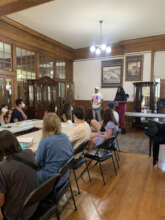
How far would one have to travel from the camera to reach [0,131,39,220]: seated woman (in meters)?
1.08

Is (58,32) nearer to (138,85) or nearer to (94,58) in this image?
(94,58)

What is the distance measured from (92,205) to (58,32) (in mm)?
5238

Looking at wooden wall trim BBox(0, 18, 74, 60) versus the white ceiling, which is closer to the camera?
the white ceiling

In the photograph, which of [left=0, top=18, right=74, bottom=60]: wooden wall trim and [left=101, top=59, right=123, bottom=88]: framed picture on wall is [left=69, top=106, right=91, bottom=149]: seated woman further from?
[left=101, top=59, right=123, bottom=88]: framed picture on wall

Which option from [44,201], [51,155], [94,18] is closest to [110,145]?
[51,155]

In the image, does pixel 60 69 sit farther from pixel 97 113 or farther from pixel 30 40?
pixel 97 113

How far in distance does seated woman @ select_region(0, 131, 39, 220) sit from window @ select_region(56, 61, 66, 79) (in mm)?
5933

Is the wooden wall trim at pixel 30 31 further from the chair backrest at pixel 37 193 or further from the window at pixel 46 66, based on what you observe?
the chair backrest at pixel 37 193

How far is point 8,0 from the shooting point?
2426 millimetres

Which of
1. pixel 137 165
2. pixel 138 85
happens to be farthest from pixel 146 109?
pixel 137 165

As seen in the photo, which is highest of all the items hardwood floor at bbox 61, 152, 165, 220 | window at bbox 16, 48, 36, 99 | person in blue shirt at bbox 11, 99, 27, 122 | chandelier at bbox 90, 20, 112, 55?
chandelier at bbox 90, 20, 112, 55

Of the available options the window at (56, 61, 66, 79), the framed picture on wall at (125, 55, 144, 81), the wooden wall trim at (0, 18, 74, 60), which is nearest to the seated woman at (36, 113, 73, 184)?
the wooden wall trim at (0, 18, 74, 60)

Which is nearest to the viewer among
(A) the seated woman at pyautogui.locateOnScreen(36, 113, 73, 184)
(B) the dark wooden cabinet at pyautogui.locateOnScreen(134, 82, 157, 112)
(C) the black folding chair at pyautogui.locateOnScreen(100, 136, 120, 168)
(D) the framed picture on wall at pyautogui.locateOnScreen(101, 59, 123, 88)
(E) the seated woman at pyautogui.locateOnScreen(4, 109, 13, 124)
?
(A) the seated woman at pyautogui.locateOnScreen(36, 113, 73, 184)

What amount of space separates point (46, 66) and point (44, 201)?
→ 5452 mm
